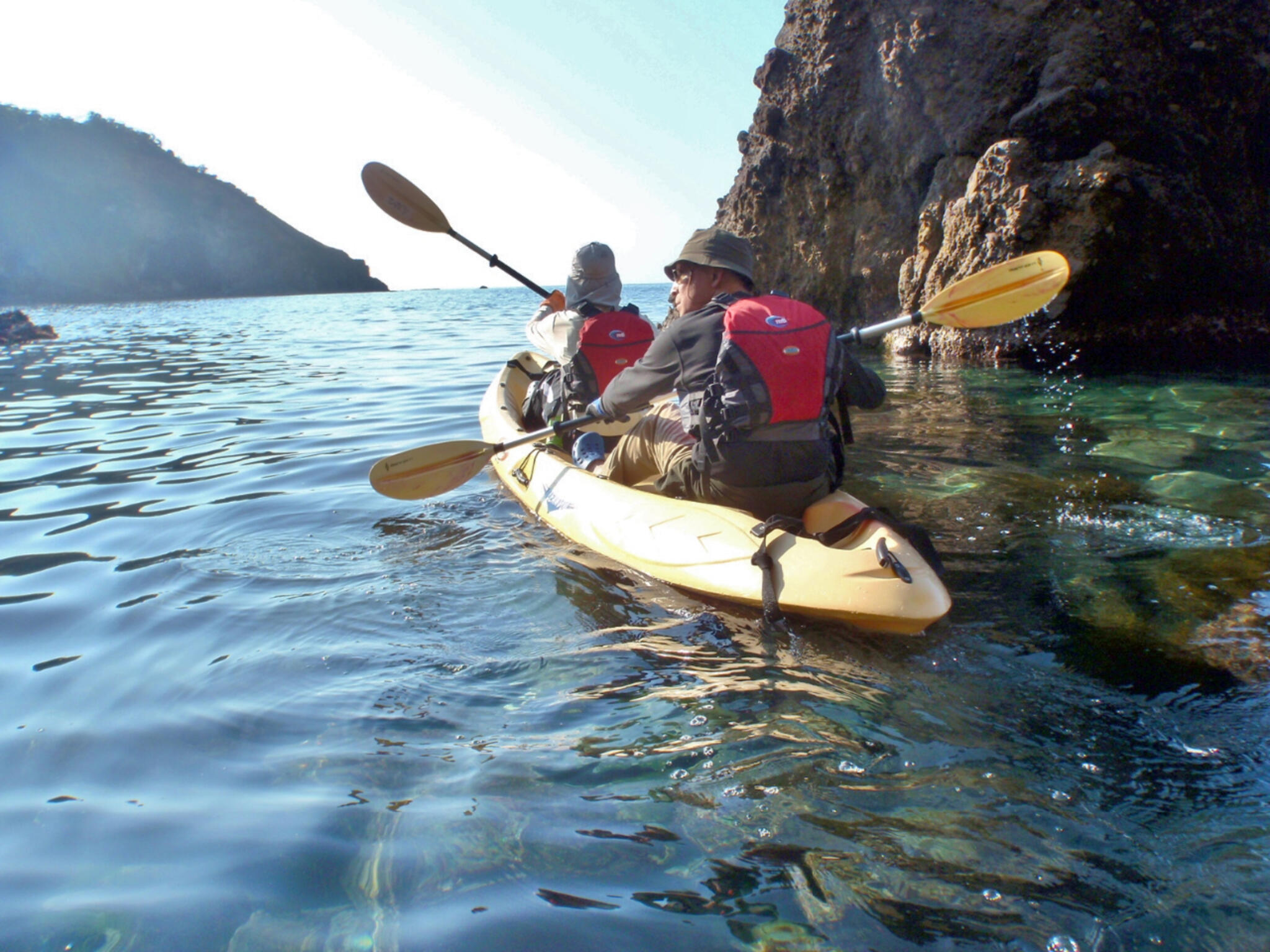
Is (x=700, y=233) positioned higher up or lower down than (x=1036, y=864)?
higher up

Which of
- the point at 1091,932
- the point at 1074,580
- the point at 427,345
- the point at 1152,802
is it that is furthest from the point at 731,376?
the point at 427,345

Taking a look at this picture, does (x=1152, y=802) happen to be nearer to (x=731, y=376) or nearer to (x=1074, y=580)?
(x=1074, y=580)

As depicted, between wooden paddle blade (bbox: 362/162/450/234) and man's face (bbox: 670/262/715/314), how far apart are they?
3.73 m

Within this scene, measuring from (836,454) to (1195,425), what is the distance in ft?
12.9

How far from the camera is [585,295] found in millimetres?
5266

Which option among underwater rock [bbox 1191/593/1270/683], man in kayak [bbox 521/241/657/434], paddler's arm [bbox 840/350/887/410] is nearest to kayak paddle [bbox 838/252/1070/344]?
paddler's arm [bbox 840/350/887/410]

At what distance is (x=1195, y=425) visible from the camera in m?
6.18

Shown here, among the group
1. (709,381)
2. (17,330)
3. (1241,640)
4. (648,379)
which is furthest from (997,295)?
(17,330)

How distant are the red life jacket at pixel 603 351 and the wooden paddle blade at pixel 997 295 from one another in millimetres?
1747

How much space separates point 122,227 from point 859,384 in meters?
84.0

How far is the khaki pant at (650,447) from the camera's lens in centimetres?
440

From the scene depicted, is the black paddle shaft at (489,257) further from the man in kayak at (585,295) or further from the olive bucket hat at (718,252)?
the olive bucket hat at (718,252)

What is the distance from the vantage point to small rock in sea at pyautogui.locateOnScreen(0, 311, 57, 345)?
1766 cm

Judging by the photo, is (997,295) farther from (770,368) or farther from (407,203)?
(407,203)
